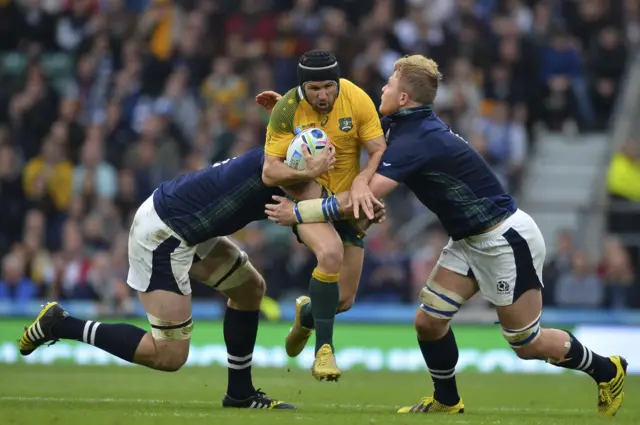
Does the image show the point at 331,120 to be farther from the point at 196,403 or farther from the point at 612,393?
the point at 612,393

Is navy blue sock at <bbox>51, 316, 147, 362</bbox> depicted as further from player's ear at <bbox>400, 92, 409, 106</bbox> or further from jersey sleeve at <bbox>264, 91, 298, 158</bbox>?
player's ear at <bbox>400, 92, 409, 106</bbox>

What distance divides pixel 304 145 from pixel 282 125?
0.35 meters

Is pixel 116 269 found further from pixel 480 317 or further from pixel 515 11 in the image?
pixel 515 11

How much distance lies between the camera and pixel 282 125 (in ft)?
33.1

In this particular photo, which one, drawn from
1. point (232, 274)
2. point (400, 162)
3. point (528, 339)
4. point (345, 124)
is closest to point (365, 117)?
point (345, 124)

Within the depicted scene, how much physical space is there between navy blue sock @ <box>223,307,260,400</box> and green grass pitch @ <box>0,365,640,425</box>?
23 centimetres

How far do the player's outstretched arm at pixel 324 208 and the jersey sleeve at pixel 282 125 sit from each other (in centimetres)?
39

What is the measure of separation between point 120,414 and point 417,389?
213 inches

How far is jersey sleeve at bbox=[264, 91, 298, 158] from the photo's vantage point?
1006 centimetres

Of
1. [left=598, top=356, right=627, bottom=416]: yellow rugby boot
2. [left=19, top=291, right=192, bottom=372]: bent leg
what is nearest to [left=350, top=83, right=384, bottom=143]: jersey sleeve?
[left=19, top=291, right=192, bottom=372]: bent leg

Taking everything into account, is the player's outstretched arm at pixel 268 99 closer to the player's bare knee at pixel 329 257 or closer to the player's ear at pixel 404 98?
the player's ear at pixel 404 98

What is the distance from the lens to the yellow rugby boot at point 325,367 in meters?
9.55

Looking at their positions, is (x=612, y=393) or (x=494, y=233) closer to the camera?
(x=494, y=233)

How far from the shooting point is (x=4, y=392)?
41.2 ft
